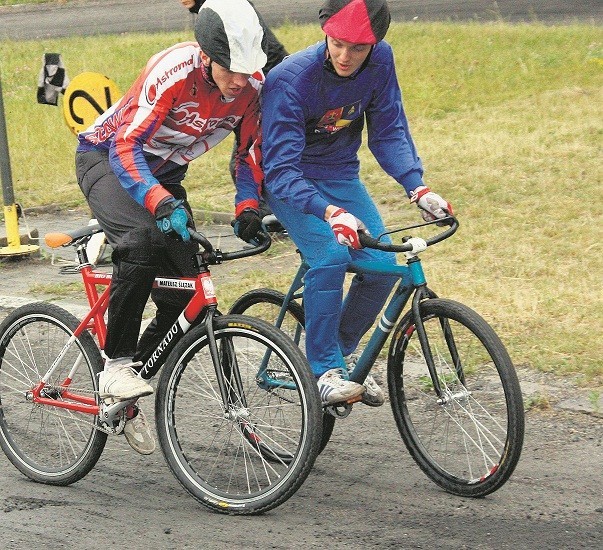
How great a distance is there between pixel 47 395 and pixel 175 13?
72.0 ft

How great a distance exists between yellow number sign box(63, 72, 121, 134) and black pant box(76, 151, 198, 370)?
4596 mm

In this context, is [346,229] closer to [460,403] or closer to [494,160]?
[460,403]

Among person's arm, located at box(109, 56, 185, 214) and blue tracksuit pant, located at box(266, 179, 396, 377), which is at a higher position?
person's arm, located at box(109, 56, 185, 214)

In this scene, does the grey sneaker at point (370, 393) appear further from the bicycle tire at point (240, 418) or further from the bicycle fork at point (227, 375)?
the bicycle fork at point (227, 375)

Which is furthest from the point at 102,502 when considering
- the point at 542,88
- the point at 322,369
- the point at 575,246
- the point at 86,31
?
the point at 86,31

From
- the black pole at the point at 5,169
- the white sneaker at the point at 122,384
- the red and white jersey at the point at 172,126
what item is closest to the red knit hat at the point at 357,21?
the red and white jersey at the point at 172,126

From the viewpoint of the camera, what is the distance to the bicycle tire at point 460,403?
454 centimetres

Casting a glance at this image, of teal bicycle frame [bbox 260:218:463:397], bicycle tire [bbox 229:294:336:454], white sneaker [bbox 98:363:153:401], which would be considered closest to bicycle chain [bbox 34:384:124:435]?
white sneaker [bbox 98:363:153:401]

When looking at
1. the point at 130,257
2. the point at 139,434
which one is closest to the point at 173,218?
the point at 130,257

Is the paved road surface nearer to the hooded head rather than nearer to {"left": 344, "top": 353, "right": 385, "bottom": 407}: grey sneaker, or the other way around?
{"left": 344, "top": 353, "right": 385, "bottom": 407}: grey sneaker

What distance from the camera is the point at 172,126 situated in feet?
16.1

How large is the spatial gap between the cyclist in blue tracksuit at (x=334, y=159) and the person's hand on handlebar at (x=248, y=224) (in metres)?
0.13

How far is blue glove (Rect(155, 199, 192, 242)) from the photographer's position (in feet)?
15.0

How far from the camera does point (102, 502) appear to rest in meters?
4.98
